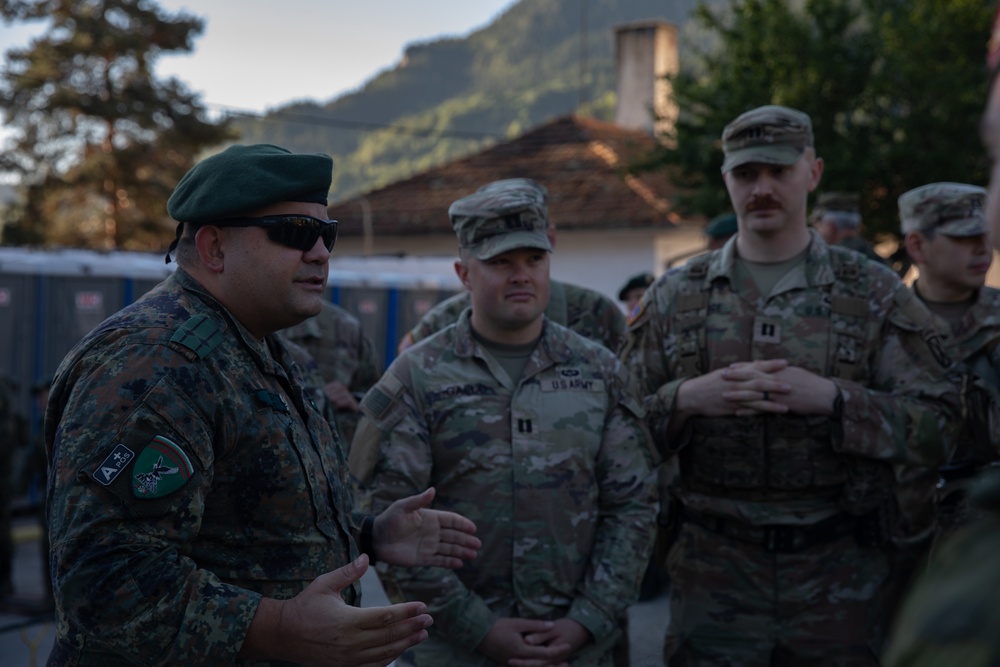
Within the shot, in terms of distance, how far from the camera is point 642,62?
85.4ft

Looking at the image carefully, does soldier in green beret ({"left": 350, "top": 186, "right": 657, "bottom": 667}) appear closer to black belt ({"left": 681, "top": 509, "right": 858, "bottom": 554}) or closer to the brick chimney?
black belt ({"left": 681, "top": 509, "right": 858, "bottom": 554})

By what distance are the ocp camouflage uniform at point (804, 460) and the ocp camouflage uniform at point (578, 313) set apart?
1097 millimetres

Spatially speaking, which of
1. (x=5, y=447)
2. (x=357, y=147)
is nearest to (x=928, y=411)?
(x=5, y=447)

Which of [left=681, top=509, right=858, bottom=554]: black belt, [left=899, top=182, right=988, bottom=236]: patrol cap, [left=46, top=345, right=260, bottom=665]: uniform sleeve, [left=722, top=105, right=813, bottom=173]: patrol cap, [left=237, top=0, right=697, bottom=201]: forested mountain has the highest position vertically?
[left=237, top=0, right=697, bottom=201]: forested mountain

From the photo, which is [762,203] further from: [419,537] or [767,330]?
[419,537]

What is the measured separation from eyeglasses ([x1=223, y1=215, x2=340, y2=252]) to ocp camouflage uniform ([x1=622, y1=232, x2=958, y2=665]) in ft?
5.41

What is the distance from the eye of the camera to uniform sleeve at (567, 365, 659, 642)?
3309mm

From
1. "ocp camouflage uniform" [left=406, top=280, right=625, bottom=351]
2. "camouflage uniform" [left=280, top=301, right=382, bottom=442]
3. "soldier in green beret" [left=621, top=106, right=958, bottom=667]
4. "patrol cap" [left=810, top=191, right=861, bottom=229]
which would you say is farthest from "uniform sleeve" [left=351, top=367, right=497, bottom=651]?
"patrol cap" [left=810, top=191, right=861, bottom=229]

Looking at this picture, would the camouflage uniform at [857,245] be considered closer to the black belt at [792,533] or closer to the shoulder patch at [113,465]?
the black belt at [792,533]

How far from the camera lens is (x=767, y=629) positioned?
3.64m

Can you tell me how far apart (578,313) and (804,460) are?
154 centimetres

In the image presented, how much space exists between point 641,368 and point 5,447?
4.84 meters

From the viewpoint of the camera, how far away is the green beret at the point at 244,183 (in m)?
2.39

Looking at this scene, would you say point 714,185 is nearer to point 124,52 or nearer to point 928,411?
point 928,411
